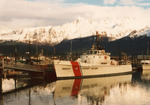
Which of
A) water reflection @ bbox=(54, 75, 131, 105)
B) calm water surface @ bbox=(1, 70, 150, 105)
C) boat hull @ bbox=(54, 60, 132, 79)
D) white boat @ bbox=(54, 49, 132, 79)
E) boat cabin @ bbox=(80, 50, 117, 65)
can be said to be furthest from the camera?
boat cabin @ bbox=(80, 50, 117, 65)

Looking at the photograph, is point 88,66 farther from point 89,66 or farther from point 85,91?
point 85,91

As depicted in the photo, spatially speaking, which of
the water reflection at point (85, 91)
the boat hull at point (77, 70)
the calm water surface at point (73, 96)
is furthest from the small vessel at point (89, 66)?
the calm water surface at point (73, 96)

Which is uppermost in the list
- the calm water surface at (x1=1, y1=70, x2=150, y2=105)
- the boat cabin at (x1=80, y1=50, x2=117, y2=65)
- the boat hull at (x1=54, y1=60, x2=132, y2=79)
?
the boat cabin at (x1=80, y1=50, x2=117, y2=65)

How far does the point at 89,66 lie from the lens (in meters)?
77.9

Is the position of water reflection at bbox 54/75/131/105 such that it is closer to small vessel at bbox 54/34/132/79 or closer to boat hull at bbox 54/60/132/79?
boat hull at bbox 54/60/132/79

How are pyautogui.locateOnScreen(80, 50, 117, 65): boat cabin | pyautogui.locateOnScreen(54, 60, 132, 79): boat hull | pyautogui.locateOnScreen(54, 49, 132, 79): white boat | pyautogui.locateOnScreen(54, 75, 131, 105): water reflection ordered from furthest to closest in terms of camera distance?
pyautogui.locateOnScreen(80, 50, 117, 65): boat cabin → pyautogui.locateOnScreen(54, 49, 132, 79): white boat → pyautogui.locateOnScreen(54, 60, 132, 79): boat hull → pyautogui.locateOnScreen(54, 75, 131, 105): water reflection

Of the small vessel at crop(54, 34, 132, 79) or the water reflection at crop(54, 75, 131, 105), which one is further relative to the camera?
the small vessel at crop(54, 34, 132, 79)

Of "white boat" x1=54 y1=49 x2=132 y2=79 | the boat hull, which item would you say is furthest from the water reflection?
"white boat" x1=54 y1=49 x2=132 y2=79

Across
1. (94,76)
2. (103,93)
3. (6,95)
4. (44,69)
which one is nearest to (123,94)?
(103,93)

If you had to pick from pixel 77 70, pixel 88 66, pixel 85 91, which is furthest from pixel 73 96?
pixel 88 66

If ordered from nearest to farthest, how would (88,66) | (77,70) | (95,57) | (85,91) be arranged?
(85,91) → (77,70) → (88,66) → (95,57)

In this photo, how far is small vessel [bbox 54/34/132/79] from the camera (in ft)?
242

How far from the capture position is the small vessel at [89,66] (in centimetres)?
7369

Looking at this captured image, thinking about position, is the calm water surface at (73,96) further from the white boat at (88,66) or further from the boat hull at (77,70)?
the white boat at (88,66)
